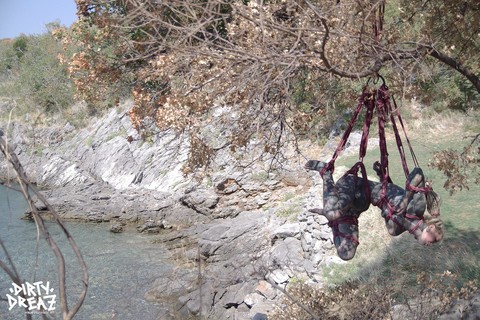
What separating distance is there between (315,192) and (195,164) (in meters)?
7.29

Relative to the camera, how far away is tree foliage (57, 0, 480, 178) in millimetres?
4223

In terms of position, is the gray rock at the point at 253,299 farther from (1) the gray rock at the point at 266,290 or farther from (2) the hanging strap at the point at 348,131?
(2) the hanging strap at the point at 348,131

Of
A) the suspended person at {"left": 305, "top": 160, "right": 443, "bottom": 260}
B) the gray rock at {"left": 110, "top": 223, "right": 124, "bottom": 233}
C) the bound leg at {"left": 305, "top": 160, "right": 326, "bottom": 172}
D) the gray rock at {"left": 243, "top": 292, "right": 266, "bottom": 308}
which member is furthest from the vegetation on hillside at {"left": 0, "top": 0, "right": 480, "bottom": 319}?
the gray rock at {"left": 110, "top": 223, "right": 124, "bottom": 233}

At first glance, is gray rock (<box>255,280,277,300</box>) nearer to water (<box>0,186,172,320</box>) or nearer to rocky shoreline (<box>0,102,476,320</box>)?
rocky shoreline (<box>0,102,476,320</box>)

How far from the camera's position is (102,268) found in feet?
44.0

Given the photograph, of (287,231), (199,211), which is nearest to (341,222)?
(287,231)

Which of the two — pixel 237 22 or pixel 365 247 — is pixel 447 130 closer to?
pixel 365 247

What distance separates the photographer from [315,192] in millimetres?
12938

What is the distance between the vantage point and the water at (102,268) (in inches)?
430

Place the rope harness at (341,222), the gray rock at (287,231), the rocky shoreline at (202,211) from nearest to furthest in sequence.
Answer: the rope harness at (341,222), the rocky shoreline at (202,211), the gray rock at (287,231)

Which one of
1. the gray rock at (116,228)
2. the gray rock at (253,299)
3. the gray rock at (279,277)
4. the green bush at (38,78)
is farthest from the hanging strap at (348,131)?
the green bush at (38,78)

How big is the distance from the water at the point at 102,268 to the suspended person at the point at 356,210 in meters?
6.61

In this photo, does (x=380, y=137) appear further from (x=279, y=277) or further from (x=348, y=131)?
(x=279, y=277)

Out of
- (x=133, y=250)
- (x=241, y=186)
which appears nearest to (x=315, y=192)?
(x=241, y=186)
